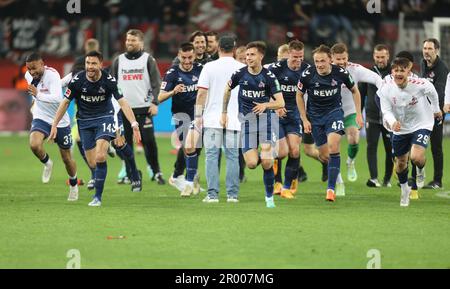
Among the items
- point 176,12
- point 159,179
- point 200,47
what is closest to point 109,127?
point 200,47

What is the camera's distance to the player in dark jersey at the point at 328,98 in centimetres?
1521

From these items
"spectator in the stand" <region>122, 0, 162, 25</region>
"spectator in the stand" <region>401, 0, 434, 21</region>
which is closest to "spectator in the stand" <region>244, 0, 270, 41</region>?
"spectator in the stand" <region>122, 0, 162, 25</region>

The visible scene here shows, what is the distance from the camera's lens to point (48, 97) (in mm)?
15602

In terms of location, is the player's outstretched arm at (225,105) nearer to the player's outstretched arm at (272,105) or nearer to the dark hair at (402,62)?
the player's outstretched arm at (272,105)

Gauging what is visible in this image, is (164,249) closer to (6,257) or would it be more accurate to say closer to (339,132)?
(6,257)

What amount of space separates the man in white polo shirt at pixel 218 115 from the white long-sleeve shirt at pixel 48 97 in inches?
80.8

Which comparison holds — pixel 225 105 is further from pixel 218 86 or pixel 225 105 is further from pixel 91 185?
pixel 91 185

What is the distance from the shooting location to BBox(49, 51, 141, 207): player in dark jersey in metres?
14.7

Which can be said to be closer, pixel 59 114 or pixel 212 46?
pixel 59 114

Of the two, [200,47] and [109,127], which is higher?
[200,47]

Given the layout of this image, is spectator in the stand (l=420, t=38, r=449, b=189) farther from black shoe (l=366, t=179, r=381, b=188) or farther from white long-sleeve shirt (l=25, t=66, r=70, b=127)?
white long-sleeve shirt (l=25, t=66, r=70, b=127)

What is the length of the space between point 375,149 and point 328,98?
3039 millimetres

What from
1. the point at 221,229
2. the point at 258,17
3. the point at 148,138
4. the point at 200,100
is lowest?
the point at 221,229

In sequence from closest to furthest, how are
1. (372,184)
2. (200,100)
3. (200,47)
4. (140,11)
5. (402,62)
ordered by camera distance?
(402,62) < (200,100) < (200,47) < (372,184) < (140,11)
